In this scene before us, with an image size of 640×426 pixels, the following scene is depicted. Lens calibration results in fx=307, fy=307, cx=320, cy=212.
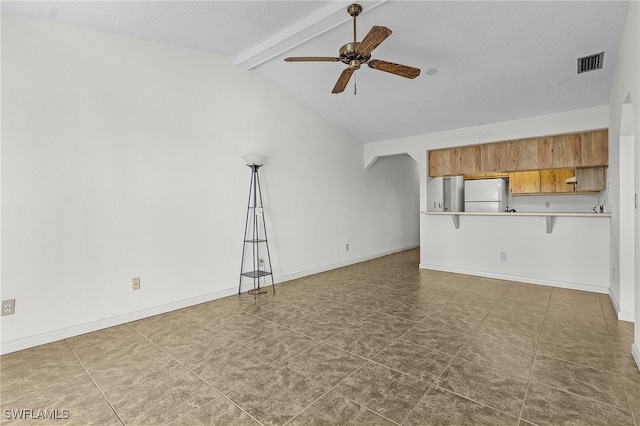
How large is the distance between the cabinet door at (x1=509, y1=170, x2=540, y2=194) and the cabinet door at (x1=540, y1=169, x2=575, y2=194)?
0.07 meters

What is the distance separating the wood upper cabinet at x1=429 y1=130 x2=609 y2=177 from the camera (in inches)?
162

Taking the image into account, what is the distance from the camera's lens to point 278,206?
185 inches

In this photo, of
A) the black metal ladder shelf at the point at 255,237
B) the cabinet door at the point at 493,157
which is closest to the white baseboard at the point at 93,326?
the black metal ladder shelf at the point at 255,237

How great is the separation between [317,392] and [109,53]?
364 cm

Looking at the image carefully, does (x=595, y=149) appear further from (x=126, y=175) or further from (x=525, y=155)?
(x=126, y=175)

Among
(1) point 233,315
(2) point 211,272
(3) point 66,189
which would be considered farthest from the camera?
(2) point 211,272

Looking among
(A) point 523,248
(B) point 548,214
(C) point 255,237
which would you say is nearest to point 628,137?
(B) point 548,214

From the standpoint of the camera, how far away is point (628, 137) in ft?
10.2

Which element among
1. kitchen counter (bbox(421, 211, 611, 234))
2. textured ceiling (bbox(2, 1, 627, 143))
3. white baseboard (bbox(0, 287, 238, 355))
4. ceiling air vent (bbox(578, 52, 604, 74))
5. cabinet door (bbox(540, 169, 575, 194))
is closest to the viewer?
white baseboard (bbox(0, 287, 238, 355))

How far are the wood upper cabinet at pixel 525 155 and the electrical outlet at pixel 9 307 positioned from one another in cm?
571

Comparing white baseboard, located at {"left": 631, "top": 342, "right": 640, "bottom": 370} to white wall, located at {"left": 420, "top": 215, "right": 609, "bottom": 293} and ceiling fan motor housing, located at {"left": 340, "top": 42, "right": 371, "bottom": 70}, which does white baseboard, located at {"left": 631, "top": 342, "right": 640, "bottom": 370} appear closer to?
white wall, located at {"left": 420, "top": 215, "right": 609, "bottom": 293}

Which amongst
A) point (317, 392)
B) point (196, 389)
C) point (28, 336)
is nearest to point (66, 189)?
point (28, 336)

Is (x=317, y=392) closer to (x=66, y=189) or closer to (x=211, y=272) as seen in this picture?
(x=211, y=272)

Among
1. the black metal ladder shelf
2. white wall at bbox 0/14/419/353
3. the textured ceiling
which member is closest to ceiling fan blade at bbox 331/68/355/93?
the textured ceiling
